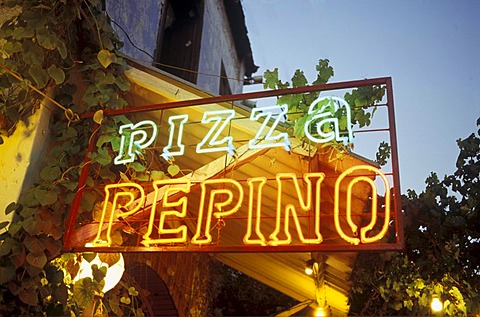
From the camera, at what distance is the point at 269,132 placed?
10.6 ft

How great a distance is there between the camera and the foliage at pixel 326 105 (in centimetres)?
325

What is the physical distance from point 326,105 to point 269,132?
44 cm

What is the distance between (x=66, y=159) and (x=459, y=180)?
5622mm

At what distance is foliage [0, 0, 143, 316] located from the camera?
320 cm

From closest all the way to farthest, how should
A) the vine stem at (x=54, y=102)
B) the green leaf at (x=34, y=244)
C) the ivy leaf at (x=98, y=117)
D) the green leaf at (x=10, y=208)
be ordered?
the green leaf at (x=34, y=244) → the green leaf at (x=10, y=208) → the vine stem at (x=54, y=102) → the ivy leaf at (x=98, y=117)

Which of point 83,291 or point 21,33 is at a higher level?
point 21,33

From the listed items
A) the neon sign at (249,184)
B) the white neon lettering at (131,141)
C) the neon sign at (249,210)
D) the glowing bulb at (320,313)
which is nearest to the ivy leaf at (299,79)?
the neon sign at (249,184)

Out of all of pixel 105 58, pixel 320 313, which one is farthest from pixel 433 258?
pixel 105 58

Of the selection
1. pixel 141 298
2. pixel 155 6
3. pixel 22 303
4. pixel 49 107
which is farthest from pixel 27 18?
pixel 141 298

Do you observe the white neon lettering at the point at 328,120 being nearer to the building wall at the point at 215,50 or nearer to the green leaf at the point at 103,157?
the green leaf at the point at 103,157

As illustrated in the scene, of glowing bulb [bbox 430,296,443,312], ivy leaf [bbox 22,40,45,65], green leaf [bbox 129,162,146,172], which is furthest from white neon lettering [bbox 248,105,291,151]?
glowing bulb [bbox 430,296,443,312]

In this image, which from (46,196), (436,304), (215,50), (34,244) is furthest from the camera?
(215,50)

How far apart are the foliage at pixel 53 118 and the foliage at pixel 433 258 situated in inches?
164

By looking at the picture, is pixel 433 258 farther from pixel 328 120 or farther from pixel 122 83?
pixel 122 83
